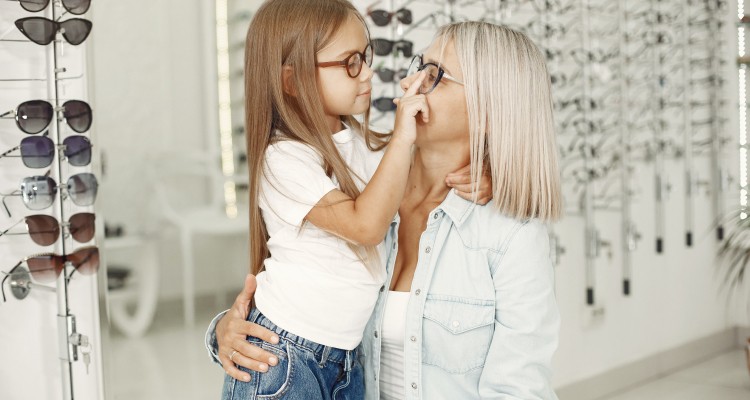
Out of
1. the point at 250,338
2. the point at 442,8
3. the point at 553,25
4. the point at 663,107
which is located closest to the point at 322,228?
the point at 250,338

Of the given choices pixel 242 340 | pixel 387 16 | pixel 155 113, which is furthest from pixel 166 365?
pixel 387 16

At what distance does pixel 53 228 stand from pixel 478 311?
→ 1403 mm

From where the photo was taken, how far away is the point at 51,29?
234 centimetres

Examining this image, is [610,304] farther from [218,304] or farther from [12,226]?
[12,226]

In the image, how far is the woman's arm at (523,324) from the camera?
1604 mm

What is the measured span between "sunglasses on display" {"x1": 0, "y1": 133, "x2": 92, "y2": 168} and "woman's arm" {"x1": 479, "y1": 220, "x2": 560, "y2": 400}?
4.68ft

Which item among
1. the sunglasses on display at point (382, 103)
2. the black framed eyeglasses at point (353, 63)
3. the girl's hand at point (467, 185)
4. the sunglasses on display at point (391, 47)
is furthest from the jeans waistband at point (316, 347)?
the sunglasses on display at point (391, 47)

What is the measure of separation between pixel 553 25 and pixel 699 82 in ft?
5.15

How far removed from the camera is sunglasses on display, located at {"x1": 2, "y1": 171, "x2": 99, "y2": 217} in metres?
2.34

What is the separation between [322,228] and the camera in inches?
65.3

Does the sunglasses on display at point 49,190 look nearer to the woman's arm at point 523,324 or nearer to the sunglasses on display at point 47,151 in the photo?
the sunglasses on display at point 47,151

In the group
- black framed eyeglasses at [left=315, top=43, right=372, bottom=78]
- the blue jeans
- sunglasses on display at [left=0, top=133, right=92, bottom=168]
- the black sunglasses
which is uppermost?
the black sunglasses

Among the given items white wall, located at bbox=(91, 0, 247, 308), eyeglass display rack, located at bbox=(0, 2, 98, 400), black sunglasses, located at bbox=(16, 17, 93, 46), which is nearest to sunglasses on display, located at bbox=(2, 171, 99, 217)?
eyeglass display rack, located at bbox=(0, 2, 98, 400)

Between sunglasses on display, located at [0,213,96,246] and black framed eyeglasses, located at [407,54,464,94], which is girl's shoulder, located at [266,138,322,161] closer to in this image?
black framed eyeglasses, located at [407,54,464,94]
